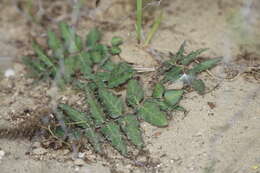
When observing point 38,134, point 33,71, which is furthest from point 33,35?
point 38,134

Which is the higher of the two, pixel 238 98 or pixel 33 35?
pixel 33 35

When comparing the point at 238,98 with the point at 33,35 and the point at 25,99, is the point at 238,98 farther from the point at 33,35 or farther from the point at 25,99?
the point at 33,35

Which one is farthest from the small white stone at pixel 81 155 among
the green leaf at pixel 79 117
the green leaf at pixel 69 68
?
the green leaf at pixel 69 68

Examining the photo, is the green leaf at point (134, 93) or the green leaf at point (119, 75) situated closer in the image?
the green leaf at point (134, 93)

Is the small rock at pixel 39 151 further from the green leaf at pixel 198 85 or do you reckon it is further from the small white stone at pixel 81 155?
the green leaf at pixel 198 85

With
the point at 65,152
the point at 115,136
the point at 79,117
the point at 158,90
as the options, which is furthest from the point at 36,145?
the point at 158,90
